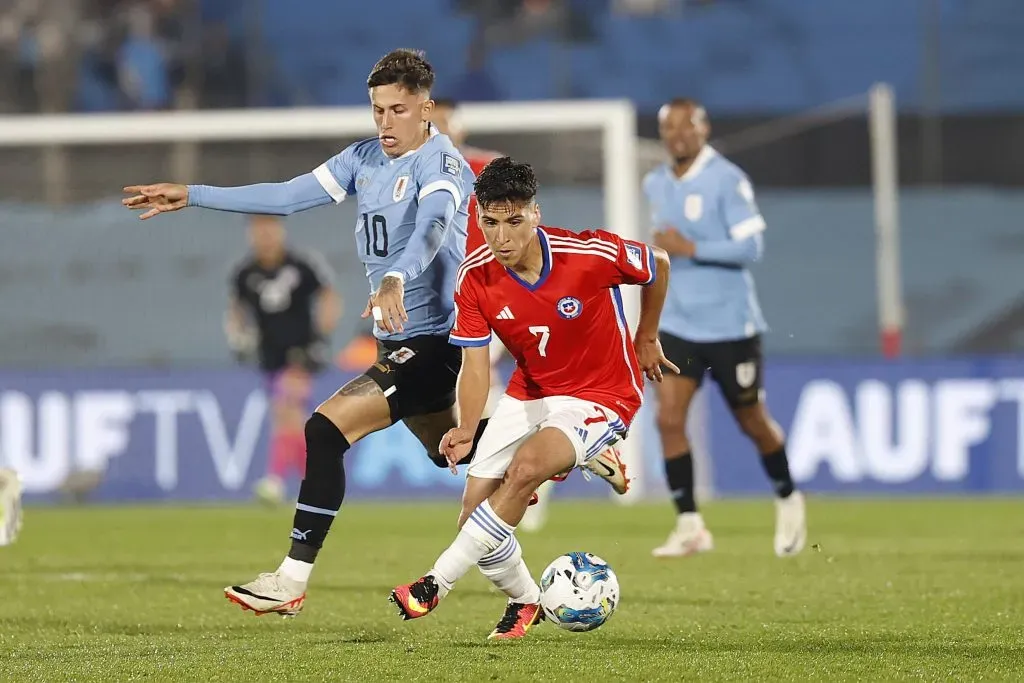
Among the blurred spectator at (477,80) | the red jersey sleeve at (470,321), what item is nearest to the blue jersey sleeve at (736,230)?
the red jersey sleeve at (470,321)

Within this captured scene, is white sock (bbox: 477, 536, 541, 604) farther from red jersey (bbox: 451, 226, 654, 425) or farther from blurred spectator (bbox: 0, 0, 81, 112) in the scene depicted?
blurred spectator (bbox: 0, 0, 81, 112)

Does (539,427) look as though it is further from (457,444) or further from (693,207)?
(693,207)

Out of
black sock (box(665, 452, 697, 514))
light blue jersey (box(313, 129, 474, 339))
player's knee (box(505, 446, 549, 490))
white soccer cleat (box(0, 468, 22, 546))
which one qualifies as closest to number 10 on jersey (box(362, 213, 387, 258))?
light blue jersey (box(313, 129, 474, 339))

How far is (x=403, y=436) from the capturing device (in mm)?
13312

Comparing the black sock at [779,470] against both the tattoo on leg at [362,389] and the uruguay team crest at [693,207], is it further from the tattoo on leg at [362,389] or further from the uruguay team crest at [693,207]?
the tattoo on leg at [362,389]

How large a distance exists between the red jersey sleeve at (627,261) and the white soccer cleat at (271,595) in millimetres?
1549

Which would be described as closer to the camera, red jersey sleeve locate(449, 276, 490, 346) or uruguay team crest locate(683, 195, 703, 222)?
red jersey sleeve locate(449, 276, 490, 346)

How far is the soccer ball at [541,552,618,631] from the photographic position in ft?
18.5

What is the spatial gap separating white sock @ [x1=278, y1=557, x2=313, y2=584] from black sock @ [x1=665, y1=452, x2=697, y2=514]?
3171 millimetres

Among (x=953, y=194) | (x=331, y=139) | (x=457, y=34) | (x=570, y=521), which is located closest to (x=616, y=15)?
(x=457, y=34)

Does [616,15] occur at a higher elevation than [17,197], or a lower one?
higher

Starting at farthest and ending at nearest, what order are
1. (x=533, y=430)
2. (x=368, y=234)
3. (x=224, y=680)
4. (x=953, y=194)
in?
(x=953, y=194)
(x=368, y=234)
(x=533, y=430)
(x=224, y=680)

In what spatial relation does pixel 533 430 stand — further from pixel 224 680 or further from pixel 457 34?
pixel 457 34

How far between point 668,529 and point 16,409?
5375mm
